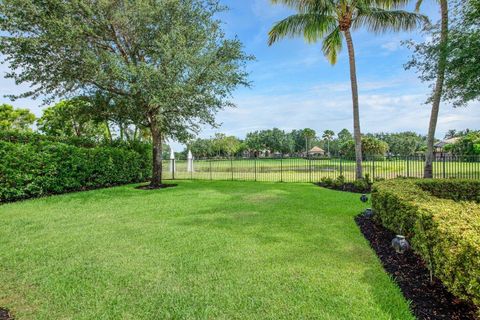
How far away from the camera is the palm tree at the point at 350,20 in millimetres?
10984

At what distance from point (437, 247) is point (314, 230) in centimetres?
242

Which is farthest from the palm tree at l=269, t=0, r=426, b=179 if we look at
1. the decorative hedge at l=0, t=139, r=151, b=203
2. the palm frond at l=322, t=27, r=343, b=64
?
the decorative hedge at l=0, t=139, r=151, b=203

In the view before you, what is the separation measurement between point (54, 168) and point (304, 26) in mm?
11200

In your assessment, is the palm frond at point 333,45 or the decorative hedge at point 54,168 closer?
the decorative hedge at point 54,168

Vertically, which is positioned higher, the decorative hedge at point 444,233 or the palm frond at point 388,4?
the palm frond at point 388,4

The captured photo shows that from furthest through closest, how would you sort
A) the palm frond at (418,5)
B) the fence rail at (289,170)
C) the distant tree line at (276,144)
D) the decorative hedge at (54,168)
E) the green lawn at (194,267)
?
the distant tree line at (276,144)
the fence rail at (289,170)
the palm frond at (418,5)
the decorative hedge at (54,168)
the green lawn at (194,267)

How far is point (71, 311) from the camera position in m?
2.63

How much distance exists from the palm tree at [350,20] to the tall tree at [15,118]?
2515 cm

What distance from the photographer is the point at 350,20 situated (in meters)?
11.0

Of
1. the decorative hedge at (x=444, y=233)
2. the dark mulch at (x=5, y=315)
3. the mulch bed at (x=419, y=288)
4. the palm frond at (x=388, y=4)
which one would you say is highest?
the palm frond at (x=388, y=4)

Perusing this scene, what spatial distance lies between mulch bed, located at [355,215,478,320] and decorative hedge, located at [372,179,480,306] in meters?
0.18

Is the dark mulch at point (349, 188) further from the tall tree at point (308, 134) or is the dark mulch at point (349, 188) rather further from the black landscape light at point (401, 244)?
the tall tree at point (308, 134)

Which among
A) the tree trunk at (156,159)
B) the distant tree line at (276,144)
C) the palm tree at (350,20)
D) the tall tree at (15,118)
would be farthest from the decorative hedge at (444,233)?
the distant tree line at (276,144)

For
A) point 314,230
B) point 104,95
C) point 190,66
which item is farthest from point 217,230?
point 104,95
